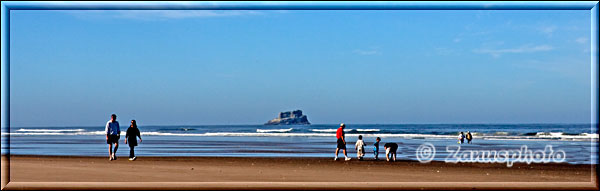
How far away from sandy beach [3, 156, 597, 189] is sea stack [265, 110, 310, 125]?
144 m

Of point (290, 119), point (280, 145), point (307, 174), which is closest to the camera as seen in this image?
point (307, 174)

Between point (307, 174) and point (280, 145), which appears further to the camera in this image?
point (280, 145)

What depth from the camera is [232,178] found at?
560 inches

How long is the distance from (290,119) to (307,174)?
153498 mm

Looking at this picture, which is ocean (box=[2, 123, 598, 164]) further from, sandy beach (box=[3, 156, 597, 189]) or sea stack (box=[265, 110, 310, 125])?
sea stack (box=[265, 110, 310, 125])

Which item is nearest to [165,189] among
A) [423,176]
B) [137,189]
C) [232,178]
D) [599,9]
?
[137,189]

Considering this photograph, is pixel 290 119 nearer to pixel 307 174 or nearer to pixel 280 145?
pixel 280 145

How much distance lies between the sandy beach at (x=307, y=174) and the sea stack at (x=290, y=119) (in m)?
144

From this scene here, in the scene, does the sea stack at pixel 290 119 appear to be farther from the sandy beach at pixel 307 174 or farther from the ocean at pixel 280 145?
the sandy beach at pixel 307 174

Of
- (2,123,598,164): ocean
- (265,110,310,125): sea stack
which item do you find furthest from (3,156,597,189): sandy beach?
(265,110,310,125): sea stack

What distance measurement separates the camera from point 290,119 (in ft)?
554

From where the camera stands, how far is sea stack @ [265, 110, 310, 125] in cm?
16425

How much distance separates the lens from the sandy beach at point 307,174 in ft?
39.7

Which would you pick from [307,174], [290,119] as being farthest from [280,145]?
[290,119]
